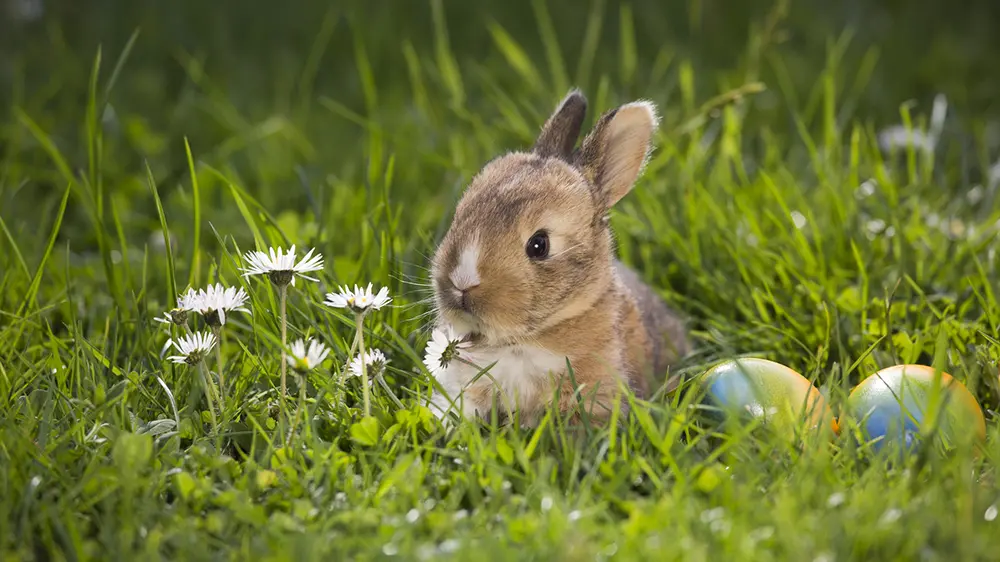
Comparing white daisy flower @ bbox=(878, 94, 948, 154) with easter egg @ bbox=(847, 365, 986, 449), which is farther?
white daisy flower @ bbox=(878, 94, 948, 154)

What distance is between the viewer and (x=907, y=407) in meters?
2.90

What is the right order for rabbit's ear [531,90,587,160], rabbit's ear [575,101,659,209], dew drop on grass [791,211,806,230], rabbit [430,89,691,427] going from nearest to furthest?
rabbit [430,89,691,427], rabbit's ear [575,101,659,209], rabbit's ear [531,90,587,160], dew drop on grass [791,211,806,230]

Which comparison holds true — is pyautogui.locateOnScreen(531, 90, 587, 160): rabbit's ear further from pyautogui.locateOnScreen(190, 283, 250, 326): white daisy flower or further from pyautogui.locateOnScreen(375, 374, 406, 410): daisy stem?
pyautogui.locateOnScreen(190, 283, 250, 326): white daisy flower

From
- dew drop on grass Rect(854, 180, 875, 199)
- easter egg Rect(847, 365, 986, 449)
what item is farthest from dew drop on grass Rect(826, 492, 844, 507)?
dew drop on grass Rect(854, 180, 875, 199)

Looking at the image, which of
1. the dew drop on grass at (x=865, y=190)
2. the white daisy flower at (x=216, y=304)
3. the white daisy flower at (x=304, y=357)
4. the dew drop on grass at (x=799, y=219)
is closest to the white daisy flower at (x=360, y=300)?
the white daisy flower at (x=304, y=357)

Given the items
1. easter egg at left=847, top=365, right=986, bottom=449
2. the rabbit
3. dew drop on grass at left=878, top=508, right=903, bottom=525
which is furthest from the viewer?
the rabbit

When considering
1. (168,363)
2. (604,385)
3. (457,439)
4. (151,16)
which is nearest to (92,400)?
(168,363)

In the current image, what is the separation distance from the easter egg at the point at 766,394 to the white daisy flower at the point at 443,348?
27.1 inches

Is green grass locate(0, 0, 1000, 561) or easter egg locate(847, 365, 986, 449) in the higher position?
green grass locate(0, 0, 1000, 561)

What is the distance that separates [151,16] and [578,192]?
469cm

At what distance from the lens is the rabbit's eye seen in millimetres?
3026

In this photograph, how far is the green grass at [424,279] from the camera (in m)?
2.40

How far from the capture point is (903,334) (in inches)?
133

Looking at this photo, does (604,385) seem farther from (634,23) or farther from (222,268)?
(634,23)
